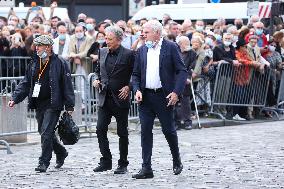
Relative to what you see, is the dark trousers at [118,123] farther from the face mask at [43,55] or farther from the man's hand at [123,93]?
the face mask at [43,55]

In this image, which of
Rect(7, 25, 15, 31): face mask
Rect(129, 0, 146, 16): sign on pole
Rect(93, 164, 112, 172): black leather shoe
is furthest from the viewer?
Rect(129, 0, 146, 16): sign on pole

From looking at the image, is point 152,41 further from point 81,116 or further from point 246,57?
point 246,57

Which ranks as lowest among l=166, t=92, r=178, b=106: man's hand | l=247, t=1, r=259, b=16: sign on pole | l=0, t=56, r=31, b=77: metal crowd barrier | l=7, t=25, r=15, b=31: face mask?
l=0, t=56, r=31, b=77: metal crowd barrier

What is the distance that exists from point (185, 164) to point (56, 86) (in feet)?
7.07

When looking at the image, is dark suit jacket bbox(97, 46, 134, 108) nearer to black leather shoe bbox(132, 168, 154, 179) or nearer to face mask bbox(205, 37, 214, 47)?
black leather shoe bbox(132, 168, 154, 179)

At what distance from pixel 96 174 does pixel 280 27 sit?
15.0 metres

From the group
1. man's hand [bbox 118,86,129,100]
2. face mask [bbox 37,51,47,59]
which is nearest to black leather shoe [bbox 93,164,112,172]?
man's hand [bbox 118,86,129,100]

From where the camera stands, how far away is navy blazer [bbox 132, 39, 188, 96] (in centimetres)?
1273

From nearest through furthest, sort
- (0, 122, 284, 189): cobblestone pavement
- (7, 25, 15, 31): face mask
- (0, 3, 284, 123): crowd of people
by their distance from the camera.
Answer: (0, 122, 284, 189): cobblestone pavement
(0, 3, 284, 123): crowd of people
(7, 25, 15, 31): face mask

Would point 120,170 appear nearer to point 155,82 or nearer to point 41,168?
point 41,168

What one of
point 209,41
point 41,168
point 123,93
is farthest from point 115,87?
point 209,41

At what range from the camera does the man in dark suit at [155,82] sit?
41.8 feet

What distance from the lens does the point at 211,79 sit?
21.6 metres

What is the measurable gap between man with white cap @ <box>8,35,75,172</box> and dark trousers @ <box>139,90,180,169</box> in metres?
1.15
